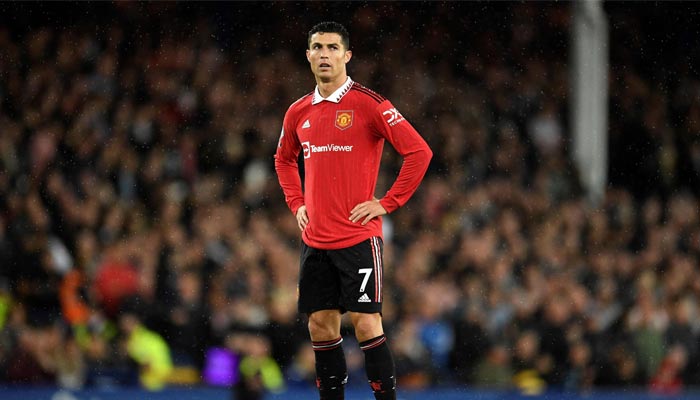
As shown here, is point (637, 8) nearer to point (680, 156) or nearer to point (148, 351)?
point (680, 156)

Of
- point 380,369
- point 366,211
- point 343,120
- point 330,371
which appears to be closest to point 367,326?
point 380,369

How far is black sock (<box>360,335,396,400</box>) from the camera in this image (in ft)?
21.9

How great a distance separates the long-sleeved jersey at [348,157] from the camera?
266 inches

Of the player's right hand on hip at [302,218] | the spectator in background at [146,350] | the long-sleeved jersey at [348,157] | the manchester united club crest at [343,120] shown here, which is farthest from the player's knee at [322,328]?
the spectator in background at [146,350]

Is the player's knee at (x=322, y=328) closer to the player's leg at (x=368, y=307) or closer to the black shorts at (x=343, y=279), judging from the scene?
the black shorts at (x=343, y=279)

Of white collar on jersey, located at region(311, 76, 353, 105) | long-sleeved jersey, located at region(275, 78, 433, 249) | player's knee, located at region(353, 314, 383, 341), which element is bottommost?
player's knee, located at region(353, 314, 383, 341)

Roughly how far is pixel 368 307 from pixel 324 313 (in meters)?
0.29

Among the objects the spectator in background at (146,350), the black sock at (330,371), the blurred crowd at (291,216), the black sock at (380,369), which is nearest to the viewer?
the black sock at (380,369)

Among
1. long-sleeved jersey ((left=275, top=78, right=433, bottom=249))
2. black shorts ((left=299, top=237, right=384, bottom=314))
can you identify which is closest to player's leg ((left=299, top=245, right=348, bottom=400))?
black shorts ((left=299, top=237, right=384, bottom=314))

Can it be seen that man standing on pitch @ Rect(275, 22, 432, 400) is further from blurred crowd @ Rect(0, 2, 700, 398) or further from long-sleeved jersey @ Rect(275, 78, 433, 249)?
blurred crowd @ Rect(0, 2, 700, 398)

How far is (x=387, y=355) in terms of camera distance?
22.0ft

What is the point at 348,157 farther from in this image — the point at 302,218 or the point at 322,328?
the point at 322,328

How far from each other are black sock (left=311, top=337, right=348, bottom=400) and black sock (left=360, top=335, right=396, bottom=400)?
0.25 metres

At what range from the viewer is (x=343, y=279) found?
6.76 meters
